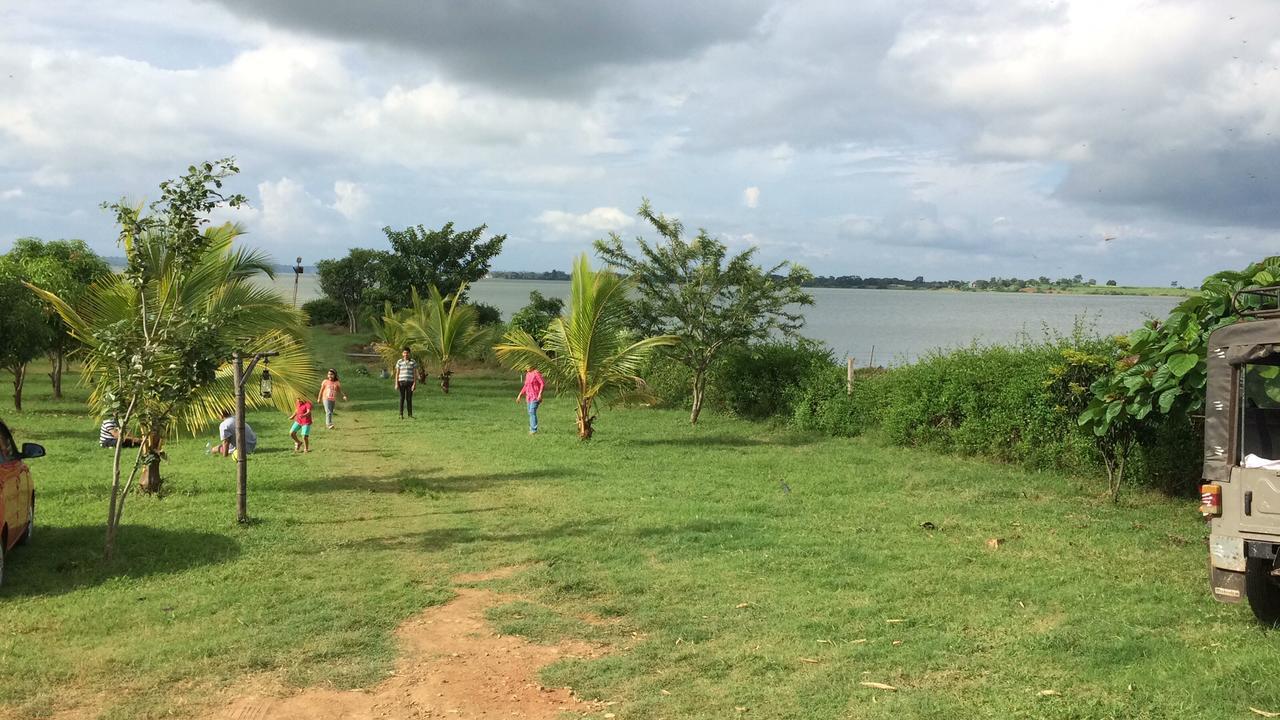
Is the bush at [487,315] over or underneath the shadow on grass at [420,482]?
over

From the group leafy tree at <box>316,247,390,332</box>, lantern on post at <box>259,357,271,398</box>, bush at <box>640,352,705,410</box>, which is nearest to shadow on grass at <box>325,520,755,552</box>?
lantern on post at <box>259,357,271,398</box>

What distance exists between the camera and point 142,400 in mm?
8039

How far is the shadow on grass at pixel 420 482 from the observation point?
1230cm

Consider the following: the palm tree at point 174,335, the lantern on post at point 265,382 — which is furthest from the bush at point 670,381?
the lantern on post at point 265,382

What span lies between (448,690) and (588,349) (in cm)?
1182

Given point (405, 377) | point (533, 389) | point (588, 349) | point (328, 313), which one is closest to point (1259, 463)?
point (588, 349)

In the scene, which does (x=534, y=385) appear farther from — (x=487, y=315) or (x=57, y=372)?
(x=487, y=315)

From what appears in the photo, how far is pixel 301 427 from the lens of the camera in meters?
16.0

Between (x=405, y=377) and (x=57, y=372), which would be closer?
(x=405, y=377)

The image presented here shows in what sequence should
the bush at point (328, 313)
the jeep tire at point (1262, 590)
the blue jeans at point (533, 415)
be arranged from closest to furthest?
the jeep tire at point (1262, 590), the blue jeans at point (533, 415), the bush at point (328, 313)

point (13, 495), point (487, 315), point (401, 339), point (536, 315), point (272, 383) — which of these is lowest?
→ point (13, 495)

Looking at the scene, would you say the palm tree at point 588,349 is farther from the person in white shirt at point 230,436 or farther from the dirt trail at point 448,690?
the dirt trail at point 448,690

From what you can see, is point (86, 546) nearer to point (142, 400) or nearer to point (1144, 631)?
point (142, 400)

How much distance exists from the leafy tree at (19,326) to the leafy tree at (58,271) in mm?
318
